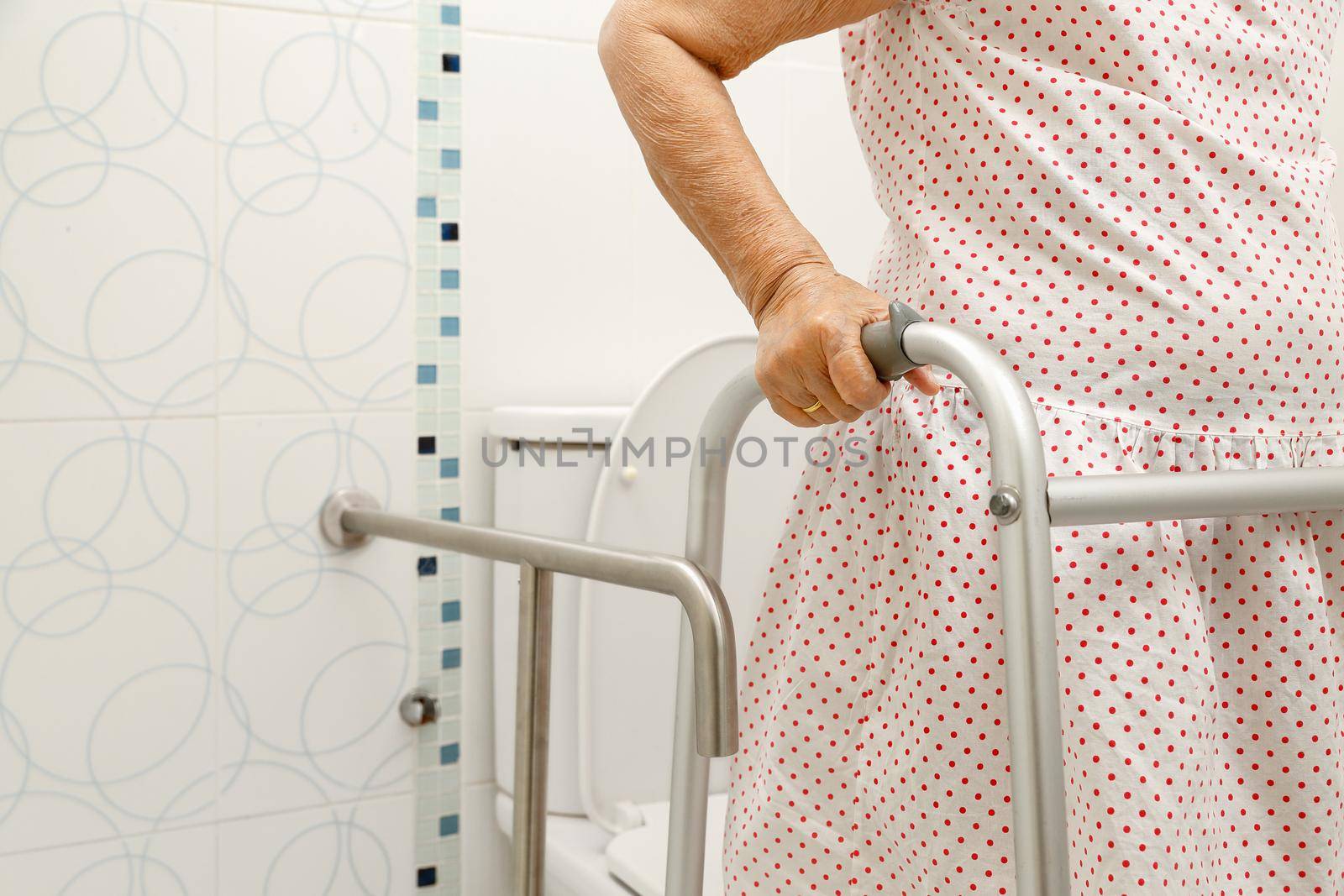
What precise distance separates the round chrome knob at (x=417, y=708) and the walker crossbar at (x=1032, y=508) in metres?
0.85

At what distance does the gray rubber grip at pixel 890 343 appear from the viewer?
1.71 feet

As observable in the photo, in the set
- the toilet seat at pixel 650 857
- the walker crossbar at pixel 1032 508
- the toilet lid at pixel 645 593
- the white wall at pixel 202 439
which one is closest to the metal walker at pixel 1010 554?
the walker crossbar at pixel 1032 508

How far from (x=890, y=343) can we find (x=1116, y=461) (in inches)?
5.3

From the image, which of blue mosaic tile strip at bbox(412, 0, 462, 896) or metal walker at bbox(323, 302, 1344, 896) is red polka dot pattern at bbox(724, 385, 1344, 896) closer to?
metal walker at bbox(323, 302, 1344, 896)

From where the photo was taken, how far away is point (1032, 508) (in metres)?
0.49

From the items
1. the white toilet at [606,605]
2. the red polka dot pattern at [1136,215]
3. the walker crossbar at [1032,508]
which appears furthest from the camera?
the white toilet at [606,605]

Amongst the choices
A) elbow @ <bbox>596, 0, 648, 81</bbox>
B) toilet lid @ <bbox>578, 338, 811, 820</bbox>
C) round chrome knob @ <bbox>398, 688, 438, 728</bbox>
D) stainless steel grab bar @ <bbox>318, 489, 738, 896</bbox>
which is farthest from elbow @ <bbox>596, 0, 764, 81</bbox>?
round chrome knob @ <bbox>398, 688, 438, 728</bbox>

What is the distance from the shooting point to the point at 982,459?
1.93 ft

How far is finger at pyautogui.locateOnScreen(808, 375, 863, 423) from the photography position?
56 centimetres

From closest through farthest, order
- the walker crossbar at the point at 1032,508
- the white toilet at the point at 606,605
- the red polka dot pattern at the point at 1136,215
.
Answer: the walker crossbar at the point at 1032,508, the red polka dot pattern at the point at 1136,215, the white toilet at the point at 606,605

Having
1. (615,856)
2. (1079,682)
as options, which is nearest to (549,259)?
(615,856)

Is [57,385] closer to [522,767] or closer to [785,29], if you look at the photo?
[522,767]

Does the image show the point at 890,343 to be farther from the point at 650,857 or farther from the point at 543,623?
the point at 650,857

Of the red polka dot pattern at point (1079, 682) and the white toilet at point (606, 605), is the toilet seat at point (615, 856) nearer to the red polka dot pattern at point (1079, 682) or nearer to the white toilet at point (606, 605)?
the white toilet at point (606, 605)
